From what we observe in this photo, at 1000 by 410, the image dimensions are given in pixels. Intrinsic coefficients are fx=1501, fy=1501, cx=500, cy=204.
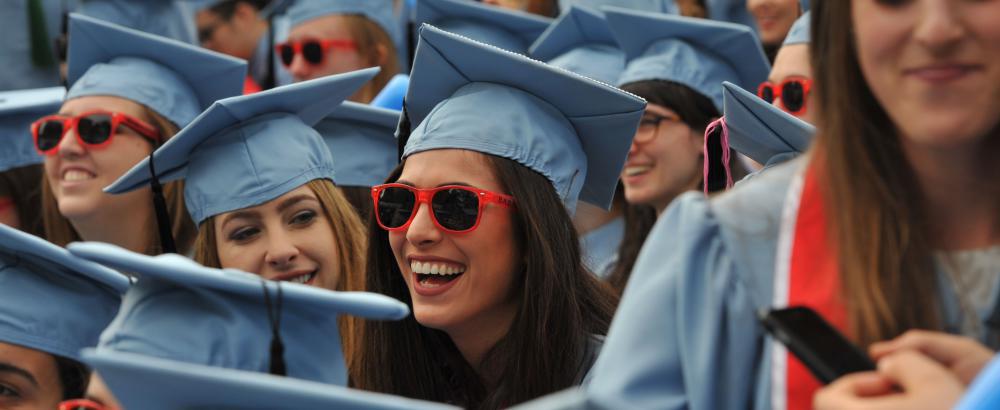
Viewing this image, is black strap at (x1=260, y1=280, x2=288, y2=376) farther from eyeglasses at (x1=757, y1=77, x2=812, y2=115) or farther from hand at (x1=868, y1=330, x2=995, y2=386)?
eyeglasses at (x1=757, y1=77, x2=812, y2=115)

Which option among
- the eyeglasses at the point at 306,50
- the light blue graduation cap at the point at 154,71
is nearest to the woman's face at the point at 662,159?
the light blue graduation cap at the point at 154,71

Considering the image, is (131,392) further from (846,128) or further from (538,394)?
(538,394)

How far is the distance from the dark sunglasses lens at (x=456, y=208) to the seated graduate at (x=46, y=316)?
79cm

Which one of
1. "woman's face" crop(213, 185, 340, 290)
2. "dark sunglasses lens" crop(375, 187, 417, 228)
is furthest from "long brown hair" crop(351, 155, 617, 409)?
"woman's face" crop(213, 185, 340, 290)

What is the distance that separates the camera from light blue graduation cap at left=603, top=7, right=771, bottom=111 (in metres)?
5.30

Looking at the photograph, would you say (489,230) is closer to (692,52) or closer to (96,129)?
(692,52)

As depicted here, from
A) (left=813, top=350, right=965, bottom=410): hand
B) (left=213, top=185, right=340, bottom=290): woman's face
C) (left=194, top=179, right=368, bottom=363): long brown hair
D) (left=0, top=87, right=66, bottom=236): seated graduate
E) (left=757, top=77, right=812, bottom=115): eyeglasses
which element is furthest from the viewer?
(left=0, top=87, right=66, bottom=236): seated graduate

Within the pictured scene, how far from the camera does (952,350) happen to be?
71.4 inches

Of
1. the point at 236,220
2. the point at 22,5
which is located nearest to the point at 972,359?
the point at 236,220

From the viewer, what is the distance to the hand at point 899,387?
1.74 metres

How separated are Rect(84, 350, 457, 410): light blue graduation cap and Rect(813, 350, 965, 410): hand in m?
0.61

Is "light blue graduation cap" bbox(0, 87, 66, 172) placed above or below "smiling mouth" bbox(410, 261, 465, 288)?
below

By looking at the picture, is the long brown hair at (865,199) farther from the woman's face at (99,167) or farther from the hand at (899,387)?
the woman's face at (99,167)

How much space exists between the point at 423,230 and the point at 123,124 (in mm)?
2030
